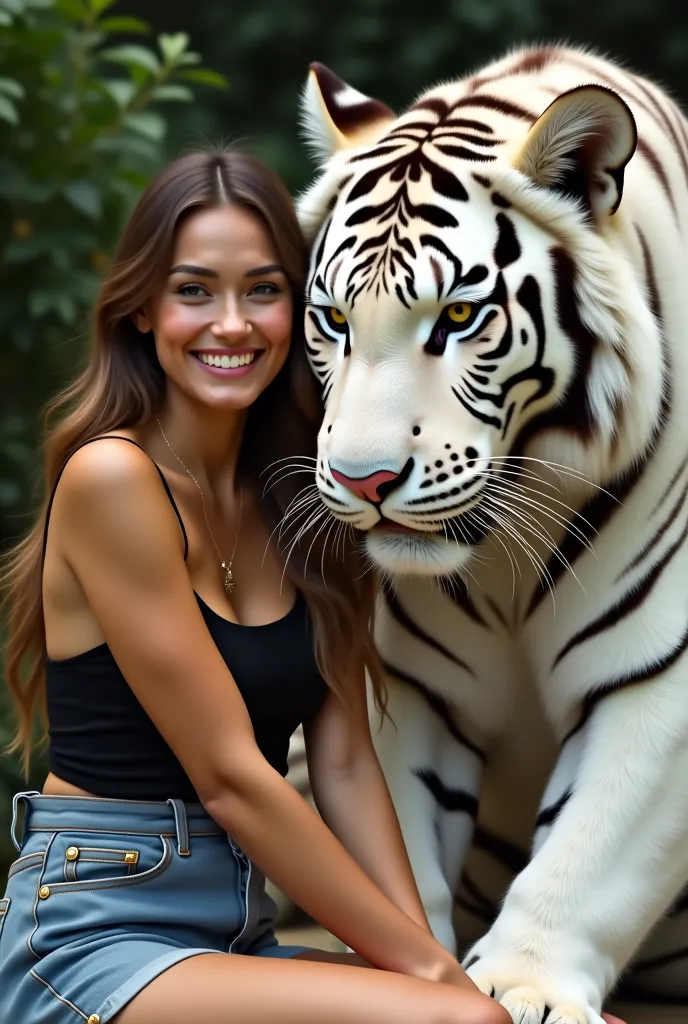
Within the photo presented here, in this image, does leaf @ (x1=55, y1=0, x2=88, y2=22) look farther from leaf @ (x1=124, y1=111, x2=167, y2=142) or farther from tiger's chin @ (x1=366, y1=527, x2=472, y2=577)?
tiger's chin @ (x1=366, y1=527, x2=472, y2=577)

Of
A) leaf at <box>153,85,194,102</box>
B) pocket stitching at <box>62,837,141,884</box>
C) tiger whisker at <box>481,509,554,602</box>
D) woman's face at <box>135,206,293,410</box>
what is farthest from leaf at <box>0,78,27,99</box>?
pocket stitching at <box>62,837,141,884</box>

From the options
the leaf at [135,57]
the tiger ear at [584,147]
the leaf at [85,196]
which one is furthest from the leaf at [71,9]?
the tiger ear at [584,147]

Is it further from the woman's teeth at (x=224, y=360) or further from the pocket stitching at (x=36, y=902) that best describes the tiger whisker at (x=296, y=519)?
the pocket stitching at (x=36, y=902)

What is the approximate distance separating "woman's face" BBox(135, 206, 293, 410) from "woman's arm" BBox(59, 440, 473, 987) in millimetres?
169

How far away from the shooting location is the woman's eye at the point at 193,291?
2.07m

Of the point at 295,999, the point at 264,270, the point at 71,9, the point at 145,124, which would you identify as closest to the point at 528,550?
the point at 264,270

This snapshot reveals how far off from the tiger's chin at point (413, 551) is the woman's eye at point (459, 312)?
28 cm

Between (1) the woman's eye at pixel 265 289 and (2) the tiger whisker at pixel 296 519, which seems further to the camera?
(2) the tiger whisker at pixel 296 519

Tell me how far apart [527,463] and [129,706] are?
65 centimetres

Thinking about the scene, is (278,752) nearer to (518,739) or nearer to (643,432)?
(518,739)

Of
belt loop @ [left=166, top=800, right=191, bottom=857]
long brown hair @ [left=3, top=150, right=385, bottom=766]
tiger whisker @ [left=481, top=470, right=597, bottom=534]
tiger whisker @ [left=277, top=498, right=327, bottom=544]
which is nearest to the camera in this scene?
tiger whisker @ [left=481, top=470, right=597, bottom=534]

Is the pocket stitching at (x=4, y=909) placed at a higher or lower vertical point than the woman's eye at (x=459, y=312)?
lower

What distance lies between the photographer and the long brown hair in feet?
6.86

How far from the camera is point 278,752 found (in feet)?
7.22
